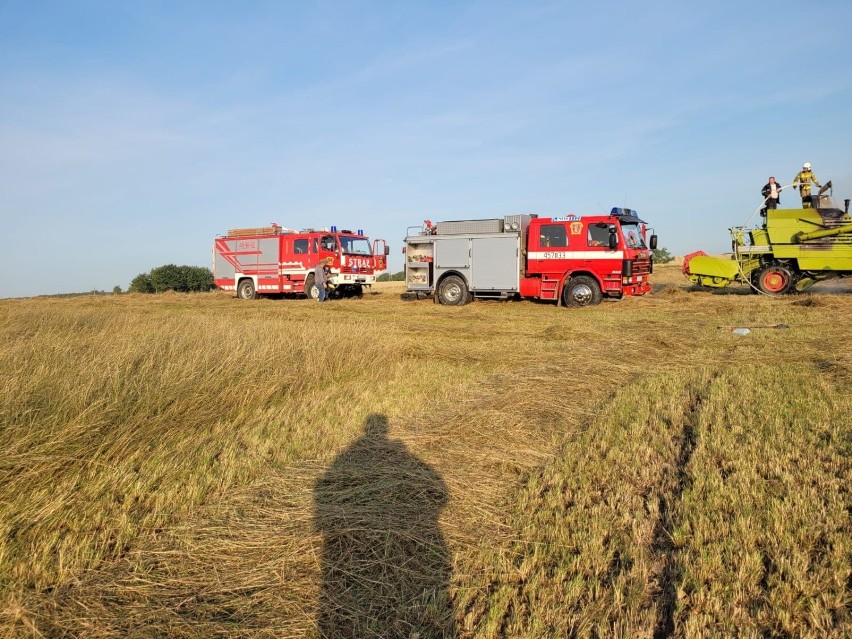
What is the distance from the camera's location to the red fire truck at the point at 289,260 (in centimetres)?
1930

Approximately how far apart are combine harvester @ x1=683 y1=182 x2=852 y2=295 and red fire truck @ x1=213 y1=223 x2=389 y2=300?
11657mm

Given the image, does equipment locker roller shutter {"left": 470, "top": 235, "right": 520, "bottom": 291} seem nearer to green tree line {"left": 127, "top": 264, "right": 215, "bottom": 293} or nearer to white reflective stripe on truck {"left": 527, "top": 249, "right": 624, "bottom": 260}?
white reflective stripe on truck {"left": 527, "top": 249, "right": 624, "bottom": 260}

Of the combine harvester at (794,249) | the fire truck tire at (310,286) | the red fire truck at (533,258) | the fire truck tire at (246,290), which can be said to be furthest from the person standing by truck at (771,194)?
the fire truck tire at (246,290)

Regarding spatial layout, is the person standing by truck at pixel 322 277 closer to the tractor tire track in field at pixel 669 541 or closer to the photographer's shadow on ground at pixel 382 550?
the photographer's shadow on ground at pixel 382 550

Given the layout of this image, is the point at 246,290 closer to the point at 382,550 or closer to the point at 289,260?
the point at 289,260

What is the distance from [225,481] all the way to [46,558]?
1.15 metres

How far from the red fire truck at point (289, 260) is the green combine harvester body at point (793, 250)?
38.2 feet

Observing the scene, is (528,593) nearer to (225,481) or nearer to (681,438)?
(225,481)

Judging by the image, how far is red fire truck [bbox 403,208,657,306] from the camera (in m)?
14.9

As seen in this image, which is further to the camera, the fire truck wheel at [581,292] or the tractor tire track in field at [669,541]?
the fire truck wheel at [581,292]

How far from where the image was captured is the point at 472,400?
19.4 feet

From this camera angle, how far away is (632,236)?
15164 mm

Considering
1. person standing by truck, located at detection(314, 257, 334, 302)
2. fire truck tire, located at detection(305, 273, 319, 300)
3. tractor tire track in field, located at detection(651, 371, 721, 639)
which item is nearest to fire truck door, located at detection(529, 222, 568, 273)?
person standing by truck, located at detection(314, 257, 334, 302)

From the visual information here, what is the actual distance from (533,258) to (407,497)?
1298 cm
